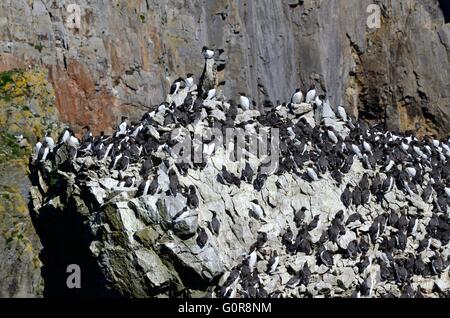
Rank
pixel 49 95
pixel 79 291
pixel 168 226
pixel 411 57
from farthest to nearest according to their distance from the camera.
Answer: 1. pixel 411 57
2. pixel 49 95
3. pixel 79 291
4. pixel 168 226

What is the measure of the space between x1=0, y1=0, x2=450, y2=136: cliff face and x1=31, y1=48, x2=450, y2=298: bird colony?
61.4 inches

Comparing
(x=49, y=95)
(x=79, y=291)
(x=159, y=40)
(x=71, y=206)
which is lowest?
(x=79, y=291)

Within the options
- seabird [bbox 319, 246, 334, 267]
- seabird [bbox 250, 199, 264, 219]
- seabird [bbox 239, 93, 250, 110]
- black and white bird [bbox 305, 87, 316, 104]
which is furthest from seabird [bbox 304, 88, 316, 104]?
seabird [bbox 319, 246, 334, 267]

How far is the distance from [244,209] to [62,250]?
5854mm

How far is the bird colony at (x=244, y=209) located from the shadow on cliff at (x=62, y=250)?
0.37 meters

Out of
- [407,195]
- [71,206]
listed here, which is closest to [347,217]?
[407,195]

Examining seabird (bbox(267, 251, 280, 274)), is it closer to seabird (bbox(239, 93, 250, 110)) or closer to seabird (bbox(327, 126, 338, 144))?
seabird (bbox(327, 126, 338, 144))

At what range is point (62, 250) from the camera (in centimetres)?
3194

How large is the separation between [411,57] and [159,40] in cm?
1065

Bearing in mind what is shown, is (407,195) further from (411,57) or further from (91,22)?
(91,22)

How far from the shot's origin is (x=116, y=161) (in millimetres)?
30031

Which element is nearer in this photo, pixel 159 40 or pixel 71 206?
pixel 71 206

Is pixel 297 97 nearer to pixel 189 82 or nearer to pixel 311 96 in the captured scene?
pixel 311 96

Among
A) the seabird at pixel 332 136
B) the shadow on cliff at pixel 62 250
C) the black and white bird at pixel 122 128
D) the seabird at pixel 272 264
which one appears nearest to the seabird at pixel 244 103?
the seabird at pixel 332 136
